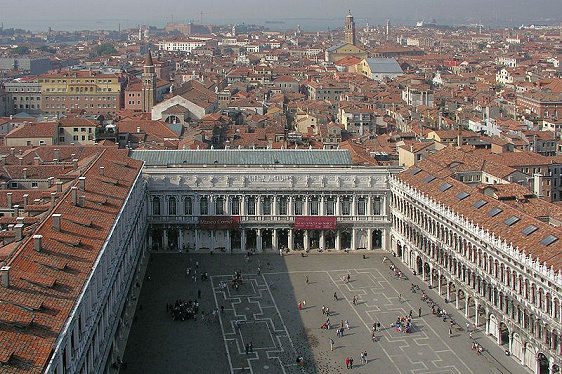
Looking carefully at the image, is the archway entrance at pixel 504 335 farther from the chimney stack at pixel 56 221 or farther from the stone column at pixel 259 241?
the stone column at pixel 259 241

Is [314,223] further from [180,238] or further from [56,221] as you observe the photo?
[56,221]

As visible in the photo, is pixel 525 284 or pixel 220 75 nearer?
pixel 525 284

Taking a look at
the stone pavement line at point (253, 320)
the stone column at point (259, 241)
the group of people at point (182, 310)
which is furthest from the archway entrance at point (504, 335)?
the stone column at point (259, 241)

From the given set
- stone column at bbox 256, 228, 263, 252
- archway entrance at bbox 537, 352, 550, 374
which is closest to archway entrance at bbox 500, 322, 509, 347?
archway entrance at bbox 537, 352, 550, 374

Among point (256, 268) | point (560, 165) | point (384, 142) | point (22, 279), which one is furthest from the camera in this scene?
point (384, 142)

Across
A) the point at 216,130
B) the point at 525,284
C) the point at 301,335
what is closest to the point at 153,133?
the point at 216,130

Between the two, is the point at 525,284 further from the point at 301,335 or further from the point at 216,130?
the point at 216,130

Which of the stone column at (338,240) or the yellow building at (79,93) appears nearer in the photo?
the stone column at (338,240)
